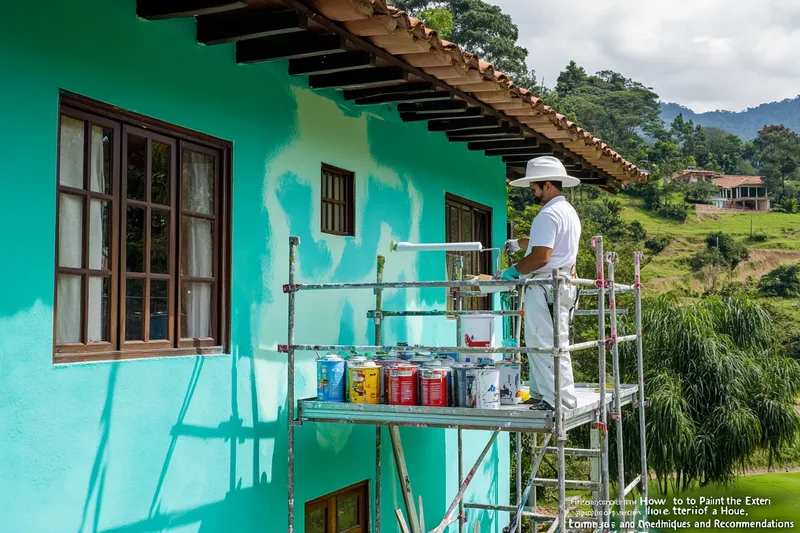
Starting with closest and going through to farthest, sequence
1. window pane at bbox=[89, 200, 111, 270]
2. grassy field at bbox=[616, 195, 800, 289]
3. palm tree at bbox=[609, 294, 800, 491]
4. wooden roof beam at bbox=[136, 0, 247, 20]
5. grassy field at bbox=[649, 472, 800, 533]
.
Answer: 1. window pane at bbox=[89, 200, 111, 270]
2. wooden roof beam at bbox=[136, 0, 247, 20]
3. palm tree at bbox=[609, 294, 800, 491]
4. grassy field at bbox=[649, 472, 800, 533]
5. grassy field at bbox=[616, 195, 800, 289]

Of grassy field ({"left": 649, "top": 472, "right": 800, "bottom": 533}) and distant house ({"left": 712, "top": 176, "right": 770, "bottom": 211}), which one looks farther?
distant house ({"left": 712, "top": 176, "right": 770, "bottom": 211})

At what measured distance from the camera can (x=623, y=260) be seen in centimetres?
3641

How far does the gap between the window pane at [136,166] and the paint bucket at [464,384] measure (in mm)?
2177

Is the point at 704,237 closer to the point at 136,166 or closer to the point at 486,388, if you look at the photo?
the point at 486,388

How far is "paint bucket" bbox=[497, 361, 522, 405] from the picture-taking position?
5.58 meters

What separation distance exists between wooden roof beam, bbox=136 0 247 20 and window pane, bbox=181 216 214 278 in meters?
1.21

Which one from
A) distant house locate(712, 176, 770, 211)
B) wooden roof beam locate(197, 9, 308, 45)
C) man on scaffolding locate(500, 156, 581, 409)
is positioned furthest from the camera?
distant house locate(712, 176, 770, 211)

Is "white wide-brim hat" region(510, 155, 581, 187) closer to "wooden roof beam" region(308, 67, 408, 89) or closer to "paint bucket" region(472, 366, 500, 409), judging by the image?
"wooden roof beam" region(308, 67, 408, 89)

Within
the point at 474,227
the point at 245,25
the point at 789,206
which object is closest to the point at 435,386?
the point at 245,25

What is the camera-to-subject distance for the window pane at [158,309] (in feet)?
16.6

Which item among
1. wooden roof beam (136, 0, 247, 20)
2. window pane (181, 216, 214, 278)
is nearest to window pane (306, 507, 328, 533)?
window pane (181, 216, 214, 278)

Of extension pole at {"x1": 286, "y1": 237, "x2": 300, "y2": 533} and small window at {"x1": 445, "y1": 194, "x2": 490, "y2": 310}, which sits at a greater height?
small window at {"x1": 445, "y1": 194, "x2": 490, "y2": 310}

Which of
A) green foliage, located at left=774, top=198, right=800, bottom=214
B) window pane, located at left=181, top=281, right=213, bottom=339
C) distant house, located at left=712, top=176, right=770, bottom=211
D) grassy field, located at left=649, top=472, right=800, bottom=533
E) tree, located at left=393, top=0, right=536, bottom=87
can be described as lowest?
grassy field, located at left=649, top=472, right=800, bottom=533

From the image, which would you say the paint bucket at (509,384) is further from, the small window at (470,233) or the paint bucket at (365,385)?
the small window at (470,233)
